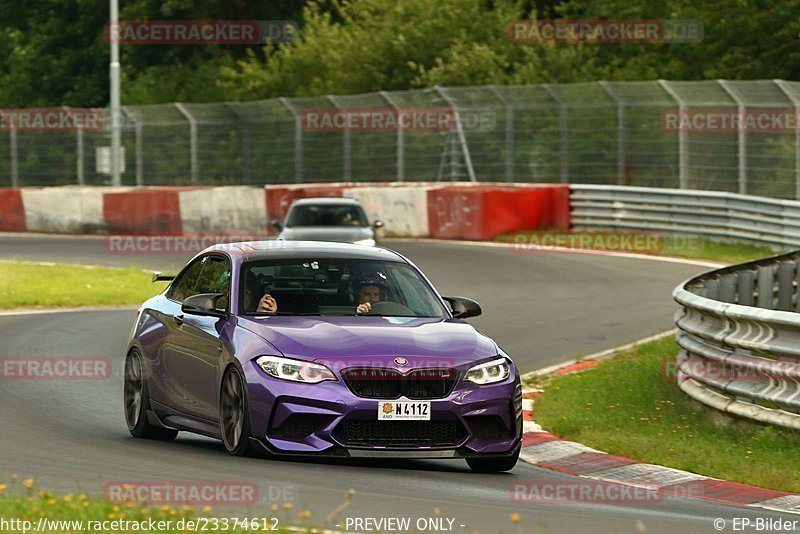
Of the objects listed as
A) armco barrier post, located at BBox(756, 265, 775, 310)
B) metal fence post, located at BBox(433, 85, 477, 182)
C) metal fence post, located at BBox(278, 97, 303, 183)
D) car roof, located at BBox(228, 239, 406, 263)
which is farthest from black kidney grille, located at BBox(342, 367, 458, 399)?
metal fence post, located at BBox(278, 97, 303, 183)

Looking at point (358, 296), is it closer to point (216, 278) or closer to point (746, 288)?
point (216, 278)

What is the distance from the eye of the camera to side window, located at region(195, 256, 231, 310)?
11.9m

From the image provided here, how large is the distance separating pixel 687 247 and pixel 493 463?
67.8 ft

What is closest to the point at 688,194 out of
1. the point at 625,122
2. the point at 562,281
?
the point at 625,122

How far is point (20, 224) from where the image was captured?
3997 centimetres

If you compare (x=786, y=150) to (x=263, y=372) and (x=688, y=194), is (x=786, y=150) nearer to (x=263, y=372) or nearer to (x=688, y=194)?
(x=688, y=194)

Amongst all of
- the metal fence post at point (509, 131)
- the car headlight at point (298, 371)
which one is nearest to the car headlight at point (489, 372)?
the car headlight at point (298, 371)

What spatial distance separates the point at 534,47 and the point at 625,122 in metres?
13.5

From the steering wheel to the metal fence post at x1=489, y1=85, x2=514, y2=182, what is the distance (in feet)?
83.0

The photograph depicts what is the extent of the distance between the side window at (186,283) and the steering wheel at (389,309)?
1443 millimetres

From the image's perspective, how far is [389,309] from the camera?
11820 millimetres

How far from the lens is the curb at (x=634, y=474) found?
10.4 metres

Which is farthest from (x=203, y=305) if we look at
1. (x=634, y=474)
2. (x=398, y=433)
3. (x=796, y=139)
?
A: (x=796, y=139)

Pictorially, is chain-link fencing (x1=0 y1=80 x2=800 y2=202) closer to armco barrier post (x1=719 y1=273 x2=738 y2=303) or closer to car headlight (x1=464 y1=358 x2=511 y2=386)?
armco barrier post (x1=719 y1=273 x2=738 y2=303)
